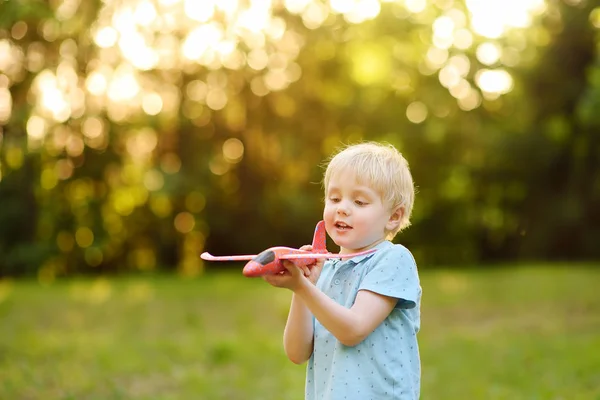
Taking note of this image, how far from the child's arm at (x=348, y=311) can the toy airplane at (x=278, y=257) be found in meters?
0.06

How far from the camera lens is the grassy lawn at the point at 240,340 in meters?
6.41

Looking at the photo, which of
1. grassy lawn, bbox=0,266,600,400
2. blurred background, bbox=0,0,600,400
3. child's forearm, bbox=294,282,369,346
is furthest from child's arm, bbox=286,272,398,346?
blurred background, bbox=0,0,600,400

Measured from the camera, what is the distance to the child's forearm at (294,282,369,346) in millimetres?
2113

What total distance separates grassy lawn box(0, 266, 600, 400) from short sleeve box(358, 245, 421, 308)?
3.95 m

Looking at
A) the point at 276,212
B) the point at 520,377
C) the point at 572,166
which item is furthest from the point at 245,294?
the point at 572,166

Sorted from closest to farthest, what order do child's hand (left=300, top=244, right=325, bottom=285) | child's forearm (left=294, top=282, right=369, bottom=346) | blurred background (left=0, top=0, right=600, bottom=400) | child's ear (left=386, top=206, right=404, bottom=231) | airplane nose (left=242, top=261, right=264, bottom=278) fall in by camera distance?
airplane nose (left=242, top=261, right=264, bottom=278) < child's forearm (left=294, top=282, right=369, bottom=346) < child's hand (left=300, top=244, right=325, bottom=285) < child's ear (left=386, top=206, right=404, bottom=231) < blurred background (left=0, top=0, right=600, bottom=400)

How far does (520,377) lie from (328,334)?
4.71 metres

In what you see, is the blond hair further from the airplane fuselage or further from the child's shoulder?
the airplane fuselage

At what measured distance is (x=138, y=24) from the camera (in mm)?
19500

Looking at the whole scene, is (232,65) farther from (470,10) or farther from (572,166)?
(572,166)

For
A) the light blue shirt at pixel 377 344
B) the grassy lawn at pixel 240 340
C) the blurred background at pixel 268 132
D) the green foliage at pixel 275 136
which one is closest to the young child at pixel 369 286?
the light blue shirt at pixel 377 344

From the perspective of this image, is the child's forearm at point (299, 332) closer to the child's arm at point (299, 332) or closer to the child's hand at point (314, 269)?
the child's arm at point (299, 332)

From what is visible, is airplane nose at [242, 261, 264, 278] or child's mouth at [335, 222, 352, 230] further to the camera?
child's mouth at [335, 222, 352, 230]

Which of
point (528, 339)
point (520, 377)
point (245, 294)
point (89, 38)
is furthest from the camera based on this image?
point (89, 38)
